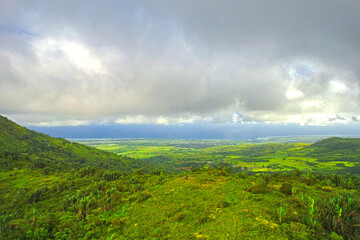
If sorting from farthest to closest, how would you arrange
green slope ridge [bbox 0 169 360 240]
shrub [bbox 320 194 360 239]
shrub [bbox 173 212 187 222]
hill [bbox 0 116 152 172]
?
hill [bbox 0 116 152 172] < shrub [bbox 173 212 187 222] < green slope ridge [bbox 0 169 360 240] < shrub [bbox 320 194 360 239]

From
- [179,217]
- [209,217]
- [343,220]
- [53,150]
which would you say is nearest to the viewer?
[343,220]

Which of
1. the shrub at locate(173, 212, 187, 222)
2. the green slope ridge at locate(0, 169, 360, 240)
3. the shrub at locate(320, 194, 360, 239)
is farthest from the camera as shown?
the shrub at locate(173, 212, 187, 222)

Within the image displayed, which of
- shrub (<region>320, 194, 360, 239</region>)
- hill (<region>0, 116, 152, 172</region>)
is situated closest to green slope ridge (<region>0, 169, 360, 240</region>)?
shrub (<region>320, 194, 360, 239</region>)

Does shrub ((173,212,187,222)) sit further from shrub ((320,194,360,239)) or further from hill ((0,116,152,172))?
hill ((0,116,152,172))

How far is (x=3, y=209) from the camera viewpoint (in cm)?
2747

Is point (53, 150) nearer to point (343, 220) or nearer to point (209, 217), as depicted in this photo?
point (209, 217)

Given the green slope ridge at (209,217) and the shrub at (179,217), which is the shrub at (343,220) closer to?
the green slope ridge at (209,217)

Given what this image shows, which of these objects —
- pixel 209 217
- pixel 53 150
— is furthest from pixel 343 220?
pixel 53 150

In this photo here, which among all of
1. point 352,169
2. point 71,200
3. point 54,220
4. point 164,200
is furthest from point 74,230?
point 352,169

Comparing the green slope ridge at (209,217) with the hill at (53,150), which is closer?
the green slope ridge at (209,217)

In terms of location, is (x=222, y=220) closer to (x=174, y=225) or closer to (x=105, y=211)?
(x=174, y=225)

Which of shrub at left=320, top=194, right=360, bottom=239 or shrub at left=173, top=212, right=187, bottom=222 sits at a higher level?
shrub at left=320, top=194, right=360, bottom=239

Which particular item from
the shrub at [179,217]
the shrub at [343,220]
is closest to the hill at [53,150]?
the shrub at [179,217]

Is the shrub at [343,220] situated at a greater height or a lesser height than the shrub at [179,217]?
greater
